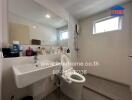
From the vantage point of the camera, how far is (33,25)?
1.61m

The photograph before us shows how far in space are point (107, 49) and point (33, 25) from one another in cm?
221

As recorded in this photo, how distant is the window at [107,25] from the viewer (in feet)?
7.43

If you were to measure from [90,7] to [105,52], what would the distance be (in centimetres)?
144

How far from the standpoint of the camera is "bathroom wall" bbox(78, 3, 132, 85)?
2082 millimetres

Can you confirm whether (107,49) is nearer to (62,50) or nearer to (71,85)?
(62,50)

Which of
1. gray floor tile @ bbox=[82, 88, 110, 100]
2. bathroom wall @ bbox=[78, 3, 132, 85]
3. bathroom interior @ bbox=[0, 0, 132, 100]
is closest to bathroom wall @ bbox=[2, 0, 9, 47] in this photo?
bathroom interior @ bbox=[0, 0, 132, 100]

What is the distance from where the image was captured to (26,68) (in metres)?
1.18

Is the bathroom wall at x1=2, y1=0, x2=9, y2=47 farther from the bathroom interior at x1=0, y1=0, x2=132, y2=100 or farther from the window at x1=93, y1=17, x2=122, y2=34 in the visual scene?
the window at x1=93, y1=17, x2=122, y2=34

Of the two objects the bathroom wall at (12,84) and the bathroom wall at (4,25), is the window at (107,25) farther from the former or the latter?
the bathroom wall at (4,25)

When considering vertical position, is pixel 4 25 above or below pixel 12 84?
above

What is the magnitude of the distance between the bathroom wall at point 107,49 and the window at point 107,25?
0.13 metres

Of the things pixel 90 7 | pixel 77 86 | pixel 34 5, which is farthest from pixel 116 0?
pixel 77 86

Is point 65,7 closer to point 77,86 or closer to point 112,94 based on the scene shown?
point 77,86

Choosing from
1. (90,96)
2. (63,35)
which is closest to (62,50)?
(63,35)
